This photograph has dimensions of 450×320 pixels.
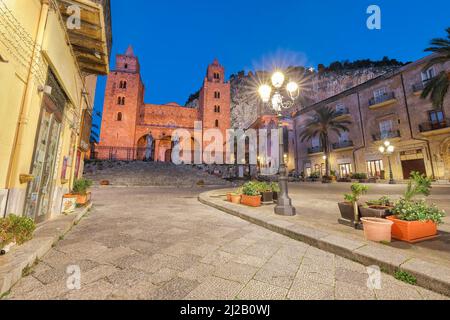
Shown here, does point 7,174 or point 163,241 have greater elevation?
point 7,174

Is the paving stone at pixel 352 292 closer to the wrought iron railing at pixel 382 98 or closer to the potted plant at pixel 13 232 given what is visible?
the potted plant at pixel 13 232

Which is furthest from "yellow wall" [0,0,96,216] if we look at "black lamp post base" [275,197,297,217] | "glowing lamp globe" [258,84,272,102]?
"black lamp post base" [275,197,297,217]

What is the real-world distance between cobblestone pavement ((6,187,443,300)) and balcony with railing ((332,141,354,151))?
22656 mm

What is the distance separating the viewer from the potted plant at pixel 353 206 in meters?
3.66

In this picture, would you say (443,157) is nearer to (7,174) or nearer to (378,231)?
(378,231)

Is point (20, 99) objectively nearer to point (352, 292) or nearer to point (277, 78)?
point (352, 292)

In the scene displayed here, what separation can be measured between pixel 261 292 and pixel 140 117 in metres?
36.2

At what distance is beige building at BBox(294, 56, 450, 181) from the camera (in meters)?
16.0

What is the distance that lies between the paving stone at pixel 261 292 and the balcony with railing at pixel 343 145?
2413cm

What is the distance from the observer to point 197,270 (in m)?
2.19
